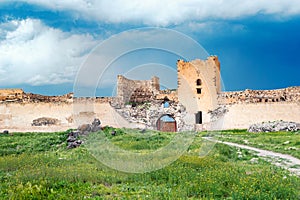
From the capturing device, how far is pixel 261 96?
3238cm

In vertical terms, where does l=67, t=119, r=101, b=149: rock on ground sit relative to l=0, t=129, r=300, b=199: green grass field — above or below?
above

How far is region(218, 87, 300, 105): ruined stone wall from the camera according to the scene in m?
30.9

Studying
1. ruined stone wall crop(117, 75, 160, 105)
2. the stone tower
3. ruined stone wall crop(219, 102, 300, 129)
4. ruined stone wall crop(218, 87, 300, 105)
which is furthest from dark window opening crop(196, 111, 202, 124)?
ruined stone wall crop(117, 75, 160, 105)

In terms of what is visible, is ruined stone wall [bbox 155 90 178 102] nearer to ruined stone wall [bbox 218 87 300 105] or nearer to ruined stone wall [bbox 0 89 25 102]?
ruined stone wall [bbox 218 87 300 105]

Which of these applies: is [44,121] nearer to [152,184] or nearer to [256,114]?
[256,114]

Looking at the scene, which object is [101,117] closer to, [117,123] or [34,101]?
[117,123]

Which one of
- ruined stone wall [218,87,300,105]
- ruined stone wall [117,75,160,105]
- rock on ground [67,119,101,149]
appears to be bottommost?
rock on ground [67,119,101,149]

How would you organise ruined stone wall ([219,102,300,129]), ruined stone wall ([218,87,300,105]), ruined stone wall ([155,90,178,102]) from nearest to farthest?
ruined stone wall ([219,102,300,129]), ruined stone wall ([218,87,300,105]), ruined stone wall ([155,90,178,102])

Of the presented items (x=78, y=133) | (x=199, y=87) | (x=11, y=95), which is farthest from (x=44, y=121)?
(x=199, y=87)

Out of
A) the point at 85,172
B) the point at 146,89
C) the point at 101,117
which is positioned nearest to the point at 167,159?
the point at 85,172

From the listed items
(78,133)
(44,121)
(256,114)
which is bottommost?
(78,133)

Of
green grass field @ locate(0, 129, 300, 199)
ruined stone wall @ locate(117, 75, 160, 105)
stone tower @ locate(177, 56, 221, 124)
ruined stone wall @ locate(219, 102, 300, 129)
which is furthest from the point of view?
ruined stone wall @ locate(117, 75, 160, 105)

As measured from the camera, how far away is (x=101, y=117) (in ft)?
108

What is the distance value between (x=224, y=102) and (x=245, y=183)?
86.8 feet
